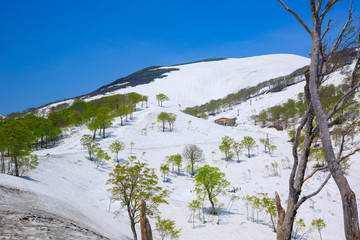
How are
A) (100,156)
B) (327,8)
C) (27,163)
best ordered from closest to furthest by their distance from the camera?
(327,8) → (27,163) → (100,156)

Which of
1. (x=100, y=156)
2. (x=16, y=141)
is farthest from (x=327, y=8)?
(x=100, y=156)

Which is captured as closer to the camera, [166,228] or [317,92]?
[317,92]

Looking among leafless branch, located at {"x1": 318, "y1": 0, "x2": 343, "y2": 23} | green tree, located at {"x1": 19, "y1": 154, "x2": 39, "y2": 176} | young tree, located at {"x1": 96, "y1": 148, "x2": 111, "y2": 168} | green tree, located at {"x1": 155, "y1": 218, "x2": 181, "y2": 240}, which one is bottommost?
green tree, located at {"x1": 155, "y1": 218, "x2": 181, "y2": 240}

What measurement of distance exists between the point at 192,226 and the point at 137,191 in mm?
8903

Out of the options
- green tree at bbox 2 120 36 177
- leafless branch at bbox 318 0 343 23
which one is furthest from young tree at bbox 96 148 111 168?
leafless branch at bbox 318 0 343 23

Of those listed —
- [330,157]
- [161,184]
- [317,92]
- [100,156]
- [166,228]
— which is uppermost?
[317,92]

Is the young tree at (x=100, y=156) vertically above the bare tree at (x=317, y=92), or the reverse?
the bare tree at (x=317, y=92)

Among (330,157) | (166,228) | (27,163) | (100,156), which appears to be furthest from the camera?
(100,156)

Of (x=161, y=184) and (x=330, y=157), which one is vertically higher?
(x=330, y=157)

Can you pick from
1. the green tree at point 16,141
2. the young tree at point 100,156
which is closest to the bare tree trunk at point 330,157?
the green tree at point 16,141

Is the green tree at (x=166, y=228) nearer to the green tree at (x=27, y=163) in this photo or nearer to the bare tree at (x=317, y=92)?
the bare tree at (x=317, y=92)

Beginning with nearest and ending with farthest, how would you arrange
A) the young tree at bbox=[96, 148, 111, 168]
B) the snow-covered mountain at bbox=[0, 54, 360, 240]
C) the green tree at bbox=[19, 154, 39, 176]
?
the snow-covered mountain at bbox=[0, 54, 360, 240] → the green tree at bbox=[19, 154, 39, 176] → the young tree at bbox=[96, 148, 111, 168]

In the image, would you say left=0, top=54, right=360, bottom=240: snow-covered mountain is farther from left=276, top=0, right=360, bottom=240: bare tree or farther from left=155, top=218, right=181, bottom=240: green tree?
left=276, top=0, right=360, bottom=240: bare tree

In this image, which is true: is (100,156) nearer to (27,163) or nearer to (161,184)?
(161,184)
